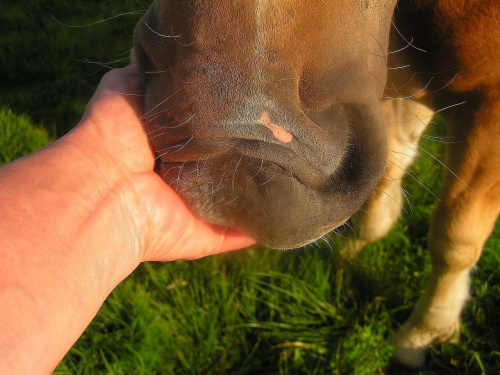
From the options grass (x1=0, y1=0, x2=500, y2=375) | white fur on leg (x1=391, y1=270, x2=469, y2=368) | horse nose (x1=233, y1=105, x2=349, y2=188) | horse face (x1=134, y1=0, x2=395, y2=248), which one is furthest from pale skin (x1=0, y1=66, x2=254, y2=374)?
white fur on leg (x1=391, y1=270, x2=469, y2=368)

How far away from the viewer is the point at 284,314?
232 centimetres

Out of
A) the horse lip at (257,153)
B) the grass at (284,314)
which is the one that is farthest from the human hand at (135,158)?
the grass at (284,314)

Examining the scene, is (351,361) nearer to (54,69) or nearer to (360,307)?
(360,307)

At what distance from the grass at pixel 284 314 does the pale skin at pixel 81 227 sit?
76 centimetres

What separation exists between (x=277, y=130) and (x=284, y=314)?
140cm

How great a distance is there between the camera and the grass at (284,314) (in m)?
2.18

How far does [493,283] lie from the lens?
7.91ft

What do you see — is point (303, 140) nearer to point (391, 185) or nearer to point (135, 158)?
point (135, 158)

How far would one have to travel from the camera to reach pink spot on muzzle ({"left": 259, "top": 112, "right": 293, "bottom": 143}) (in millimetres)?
1080

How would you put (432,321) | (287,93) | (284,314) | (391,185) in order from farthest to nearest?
(391,185), (284,314), (432,321), (287,93)

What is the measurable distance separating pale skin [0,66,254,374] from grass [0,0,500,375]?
0.76 meters

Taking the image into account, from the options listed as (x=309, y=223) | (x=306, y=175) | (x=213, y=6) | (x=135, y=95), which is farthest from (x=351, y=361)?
(x=213, y=6)

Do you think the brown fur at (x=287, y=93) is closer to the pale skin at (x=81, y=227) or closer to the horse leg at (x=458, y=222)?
the horse leg at (x=458, y=222)

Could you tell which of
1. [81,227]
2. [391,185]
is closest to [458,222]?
[391,185]
